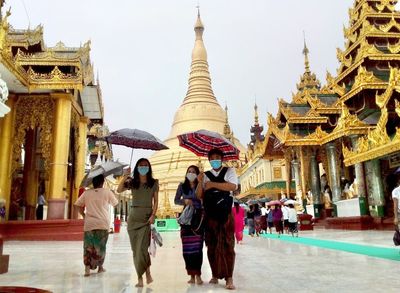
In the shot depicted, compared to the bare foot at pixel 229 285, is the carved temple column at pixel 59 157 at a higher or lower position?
higher

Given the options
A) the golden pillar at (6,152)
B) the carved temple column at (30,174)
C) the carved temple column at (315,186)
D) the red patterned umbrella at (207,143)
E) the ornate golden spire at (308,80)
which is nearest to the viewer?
the red patterned umbrella at (207,143)

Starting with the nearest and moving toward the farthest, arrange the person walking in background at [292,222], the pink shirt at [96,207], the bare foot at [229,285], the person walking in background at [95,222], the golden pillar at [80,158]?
the bare foot at [229,285] < the person walking in background at [95,222] < the pink shirt at [96,207] < the person walking in background at [292,222] < the golden pillar at [80,158]

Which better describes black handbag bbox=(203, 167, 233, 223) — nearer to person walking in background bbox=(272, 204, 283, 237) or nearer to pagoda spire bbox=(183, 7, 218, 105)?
person walking in background bbox=(272, 204, 283, 237)

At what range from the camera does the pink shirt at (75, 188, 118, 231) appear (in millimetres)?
5398

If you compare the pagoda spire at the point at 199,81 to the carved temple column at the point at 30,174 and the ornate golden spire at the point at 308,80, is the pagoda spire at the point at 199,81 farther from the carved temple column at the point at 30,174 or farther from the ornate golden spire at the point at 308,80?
the carved temple column at the point at 30,174

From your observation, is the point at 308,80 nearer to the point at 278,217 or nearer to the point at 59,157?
the point at 278,217

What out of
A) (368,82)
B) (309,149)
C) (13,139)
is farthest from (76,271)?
(309,149)

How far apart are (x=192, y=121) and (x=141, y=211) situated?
42442 millimetres

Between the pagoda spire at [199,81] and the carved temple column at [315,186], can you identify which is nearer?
the carved temple column at [315,186]

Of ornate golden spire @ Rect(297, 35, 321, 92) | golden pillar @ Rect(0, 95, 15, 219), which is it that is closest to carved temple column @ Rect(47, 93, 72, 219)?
golden pillar @ Rect(0, 95, 15, 219)

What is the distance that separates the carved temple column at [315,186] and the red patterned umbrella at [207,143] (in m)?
16.2

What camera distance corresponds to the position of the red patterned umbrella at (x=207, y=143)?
204 inches

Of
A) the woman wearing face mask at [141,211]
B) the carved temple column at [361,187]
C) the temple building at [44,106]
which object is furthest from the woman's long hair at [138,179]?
the carved temple column at [361,187]

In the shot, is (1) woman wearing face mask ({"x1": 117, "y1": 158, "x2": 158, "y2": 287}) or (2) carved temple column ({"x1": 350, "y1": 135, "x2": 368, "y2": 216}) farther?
(2) carved temple column ({"x1": 350, "y1": 135, "x2": 368, "y2": 216})
